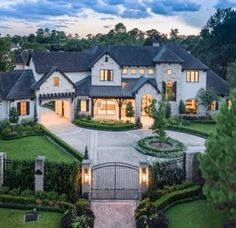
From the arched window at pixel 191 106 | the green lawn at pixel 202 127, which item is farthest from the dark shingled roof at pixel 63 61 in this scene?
the green lawn at pixel 202 127

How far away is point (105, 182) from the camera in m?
22.7

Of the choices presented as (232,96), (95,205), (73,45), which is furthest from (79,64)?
(73,45)

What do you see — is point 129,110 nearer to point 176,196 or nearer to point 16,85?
point 16,85

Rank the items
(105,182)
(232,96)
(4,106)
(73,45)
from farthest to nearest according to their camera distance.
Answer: (73,45) → (4,106) → (105,182) → (232,96)

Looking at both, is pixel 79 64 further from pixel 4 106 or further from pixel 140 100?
pixel 4 106

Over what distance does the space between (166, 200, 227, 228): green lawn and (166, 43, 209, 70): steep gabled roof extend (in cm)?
2628

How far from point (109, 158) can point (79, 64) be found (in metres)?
20.4

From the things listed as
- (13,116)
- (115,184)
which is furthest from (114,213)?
(13,116)

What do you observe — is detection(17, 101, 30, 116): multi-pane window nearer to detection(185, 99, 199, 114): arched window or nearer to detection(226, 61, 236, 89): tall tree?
detection(185, 99, 199, 114): arched window

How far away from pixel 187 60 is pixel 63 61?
574 inches

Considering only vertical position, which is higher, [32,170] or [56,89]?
[56,89]

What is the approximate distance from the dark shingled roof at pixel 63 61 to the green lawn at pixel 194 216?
1025 inches

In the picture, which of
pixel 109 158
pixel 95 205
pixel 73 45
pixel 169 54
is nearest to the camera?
pixel 95 205

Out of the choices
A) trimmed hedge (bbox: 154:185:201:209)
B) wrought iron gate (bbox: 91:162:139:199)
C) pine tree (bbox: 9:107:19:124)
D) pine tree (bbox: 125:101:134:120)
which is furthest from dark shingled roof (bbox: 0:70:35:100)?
trimmed hedge (bbox: 154:185:201:209)
